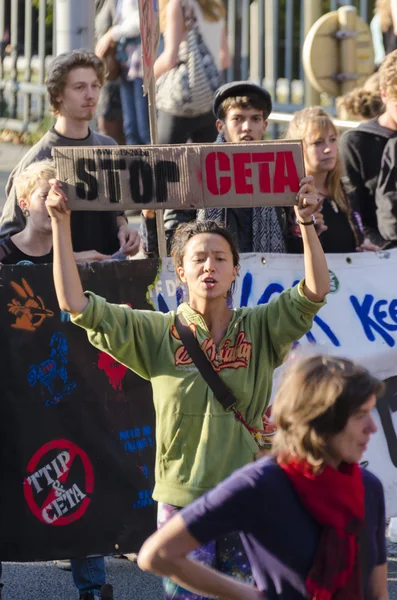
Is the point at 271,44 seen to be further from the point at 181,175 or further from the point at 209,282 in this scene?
the point at 209,282

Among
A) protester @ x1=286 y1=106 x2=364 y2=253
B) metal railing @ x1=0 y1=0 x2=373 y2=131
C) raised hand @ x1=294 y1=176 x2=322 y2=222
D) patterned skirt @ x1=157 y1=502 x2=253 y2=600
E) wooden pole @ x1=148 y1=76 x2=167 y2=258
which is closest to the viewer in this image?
patterned skirt @ x1=157 y1=502 x2=253 y2=600

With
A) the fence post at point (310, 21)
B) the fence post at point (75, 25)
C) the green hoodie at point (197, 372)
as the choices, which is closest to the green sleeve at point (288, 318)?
the green hoodie at point (197, 372)

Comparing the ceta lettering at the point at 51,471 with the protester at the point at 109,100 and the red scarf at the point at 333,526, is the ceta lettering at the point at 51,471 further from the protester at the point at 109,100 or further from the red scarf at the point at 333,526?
the protester at the point at 109,100

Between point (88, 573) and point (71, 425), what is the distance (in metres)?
0.60

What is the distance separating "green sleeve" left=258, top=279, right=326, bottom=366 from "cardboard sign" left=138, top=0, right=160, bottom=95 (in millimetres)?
1509

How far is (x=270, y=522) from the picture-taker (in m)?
2.80

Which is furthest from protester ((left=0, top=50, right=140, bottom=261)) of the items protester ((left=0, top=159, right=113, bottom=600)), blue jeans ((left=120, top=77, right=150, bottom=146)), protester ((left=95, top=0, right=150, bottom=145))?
blue jeans ((left=120, top=77, right=150, bottom=146))

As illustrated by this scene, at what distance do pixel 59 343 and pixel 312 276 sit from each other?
146 centimetres

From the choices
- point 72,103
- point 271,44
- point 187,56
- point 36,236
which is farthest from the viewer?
point 271,44

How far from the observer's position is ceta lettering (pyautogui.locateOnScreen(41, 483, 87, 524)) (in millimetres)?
5070

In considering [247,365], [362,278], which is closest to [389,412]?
[362,278]

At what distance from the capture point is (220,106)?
5660 millimetres

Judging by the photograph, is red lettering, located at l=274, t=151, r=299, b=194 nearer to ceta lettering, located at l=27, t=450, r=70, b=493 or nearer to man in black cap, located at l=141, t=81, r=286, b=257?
man in black cap, located at l=141, t=81, r=286, b=257

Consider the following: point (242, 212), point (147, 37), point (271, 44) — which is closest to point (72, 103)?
point (147, 37)
